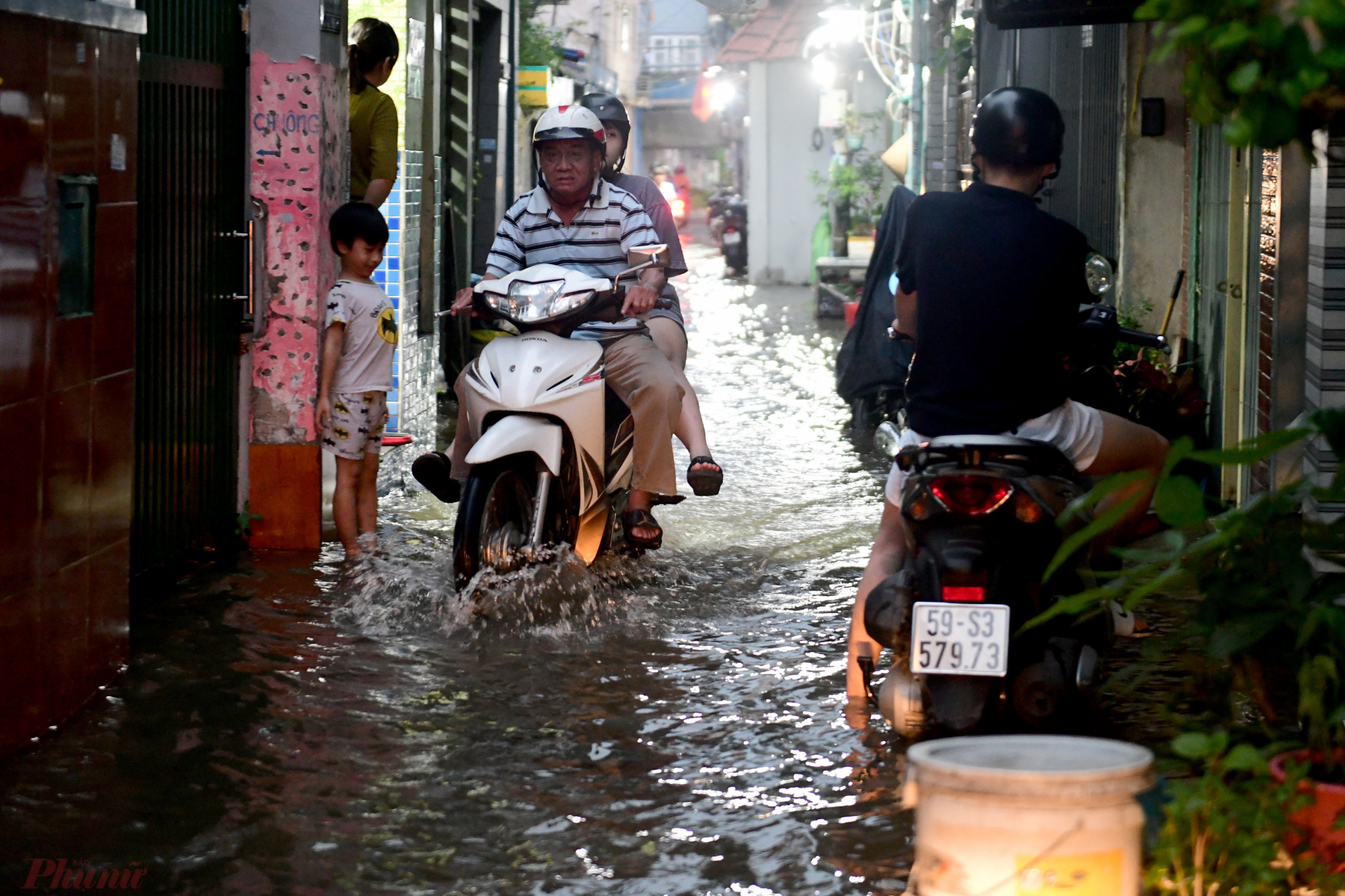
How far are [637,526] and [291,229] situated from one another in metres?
2.19

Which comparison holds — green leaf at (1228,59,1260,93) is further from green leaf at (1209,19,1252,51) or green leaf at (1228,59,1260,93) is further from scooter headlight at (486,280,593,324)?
scooter headlight at (486,280,593,324)

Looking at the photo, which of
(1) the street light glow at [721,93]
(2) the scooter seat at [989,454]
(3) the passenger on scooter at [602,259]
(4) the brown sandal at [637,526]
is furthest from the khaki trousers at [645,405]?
(1) the street light glow at [721,93]

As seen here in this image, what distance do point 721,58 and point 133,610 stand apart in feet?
85.9

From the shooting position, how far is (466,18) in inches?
570

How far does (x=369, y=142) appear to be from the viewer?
8.92 m

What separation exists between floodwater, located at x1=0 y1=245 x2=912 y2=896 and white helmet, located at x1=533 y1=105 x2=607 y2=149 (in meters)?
1.83

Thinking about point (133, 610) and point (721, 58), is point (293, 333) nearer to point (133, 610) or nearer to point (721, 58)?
point (133, 610)

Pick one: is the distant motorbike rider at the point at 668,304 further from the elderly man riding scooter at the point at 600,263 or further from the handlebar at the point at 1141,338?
the handlebar at the point at 1141,338

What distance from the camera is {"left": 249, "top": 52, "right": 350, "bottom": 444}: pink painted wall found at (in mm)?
7785

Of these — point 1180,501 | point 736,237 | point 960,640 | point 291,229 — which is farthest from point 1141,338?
point 736,237

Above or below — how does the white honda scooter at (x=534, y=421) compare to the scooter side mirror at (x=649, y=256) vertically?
below

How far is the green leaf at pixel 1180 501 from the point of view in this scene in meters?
3.23

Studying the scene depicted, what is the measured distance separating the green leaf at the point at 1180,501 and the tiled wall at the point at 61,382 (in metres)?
3.15

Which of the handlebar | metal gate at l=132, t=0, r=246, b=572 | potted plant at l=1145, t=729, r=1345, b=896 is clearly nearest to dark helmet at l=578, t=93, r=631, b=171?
metal gate at l=132, t=0, r=246, b=572
